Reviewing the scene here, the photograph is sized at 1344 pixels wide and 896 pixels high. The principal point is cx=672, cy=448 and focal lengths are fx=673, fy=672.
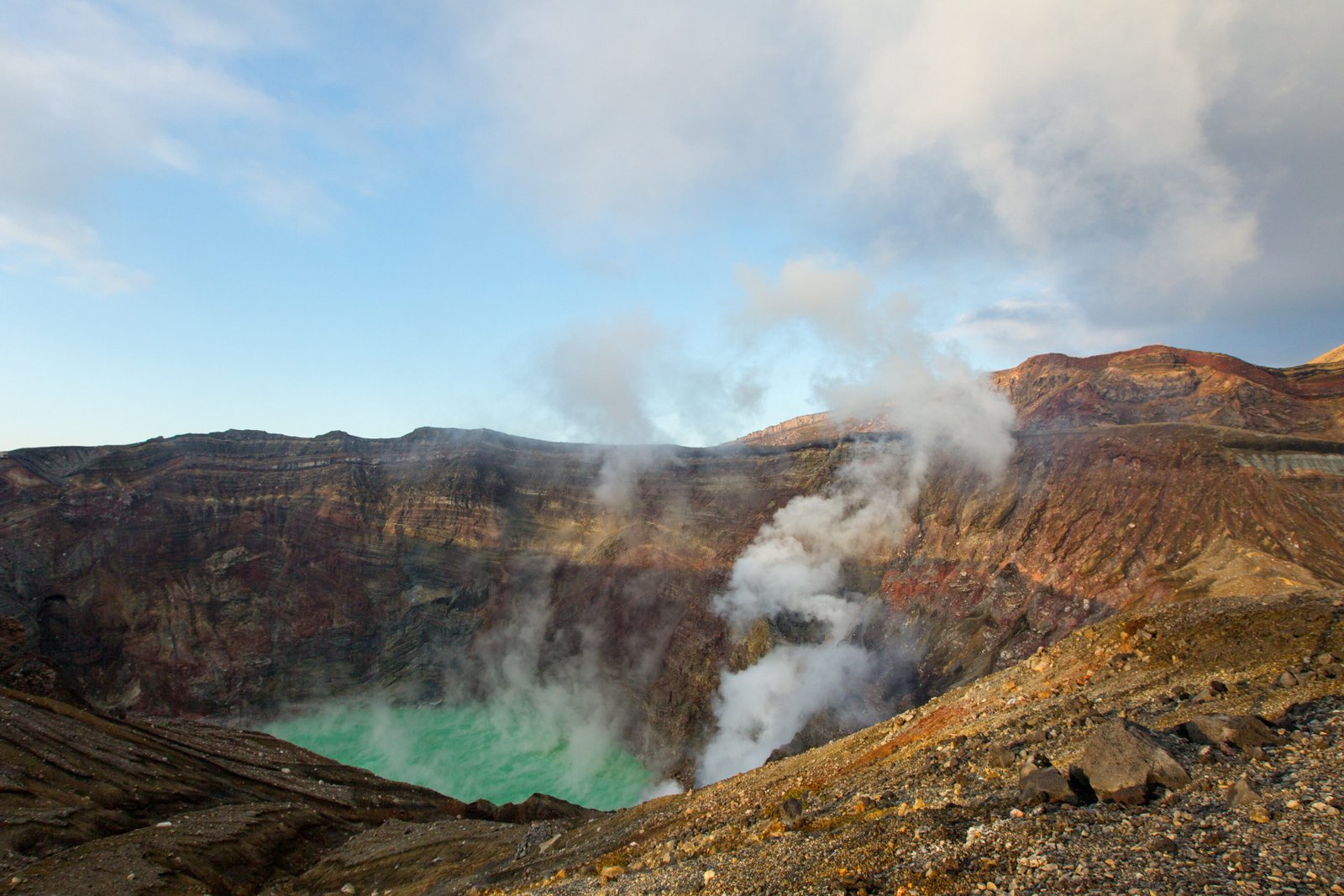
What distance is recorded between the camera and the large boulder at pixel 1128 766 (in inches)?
336

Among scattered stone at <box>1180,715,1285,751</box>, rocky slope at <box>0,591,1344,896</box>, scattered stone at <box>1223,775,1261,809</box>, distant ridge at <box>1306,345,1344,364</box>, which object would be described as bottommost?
rocky slope at <box>0,591,1344,896</box>

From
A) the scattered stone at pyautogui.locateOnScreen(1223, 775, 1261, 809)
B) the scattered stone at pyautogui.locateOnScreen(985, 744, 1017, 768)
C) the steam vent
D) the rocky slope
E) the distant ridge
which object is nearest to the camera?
the rocky slope

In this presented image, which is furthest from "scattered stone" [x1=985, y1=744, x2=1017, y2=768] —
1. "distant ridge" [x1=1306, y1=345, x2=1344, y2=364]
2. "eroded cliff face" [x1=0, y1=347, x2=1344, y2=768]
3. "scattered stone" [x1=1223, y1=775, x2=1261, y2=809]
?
"distant ridge" [x1=1306, y1=345, x2=1344, y2=364]

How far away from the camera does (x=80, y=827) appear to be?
2002 cm

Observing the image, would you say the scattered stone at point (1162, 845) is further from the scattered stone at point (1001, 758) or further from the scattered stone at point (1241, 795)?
the scattered stone at point (1001, 758)

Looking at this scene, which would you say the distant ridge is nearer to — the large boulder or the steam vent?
the steam vent

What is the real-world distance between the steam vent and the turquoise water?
23cm

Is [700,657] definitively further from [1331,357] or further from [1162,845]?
[1331,357]

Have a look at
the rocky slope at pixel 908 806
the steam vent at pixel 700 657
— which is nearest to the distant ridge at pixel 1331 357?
the steam vent at pixel 700 657

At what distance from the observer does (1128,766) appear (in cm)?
889

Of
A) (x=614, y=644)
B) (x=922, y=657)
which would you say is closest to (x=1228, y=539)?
(x=922, y=657)

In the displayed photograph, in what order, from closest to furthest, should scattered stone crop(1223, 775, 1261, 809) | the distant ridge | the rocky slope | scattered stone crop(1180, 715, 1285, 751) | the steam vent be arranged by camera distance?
the rocky slope < scattered stone crop(1223, 775, 1261, 809) < scattered stone crop(1180, 715, 1285, 751) < the steam vent < the distant ridge

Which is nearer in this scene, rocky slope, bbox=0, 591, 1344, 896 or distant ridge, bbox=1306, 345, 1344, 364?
rocky slope, bbox=0, 591, 1344, 896

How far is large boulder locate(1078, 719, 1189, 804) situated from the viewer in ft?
28.0
